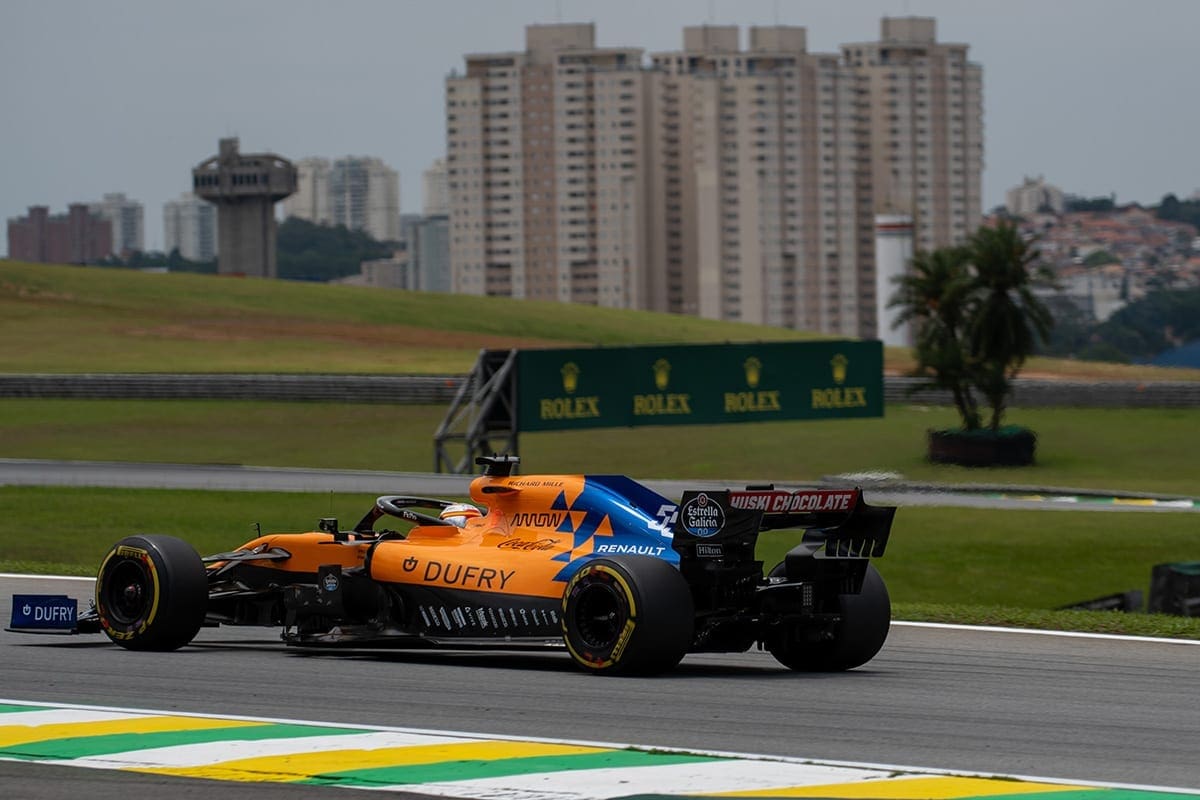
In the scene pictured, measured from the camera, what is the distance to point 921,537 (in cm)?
2817

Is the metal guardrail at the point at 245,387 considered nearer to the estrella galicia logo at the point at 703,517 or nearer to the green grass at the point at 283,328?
the green grass at the point at 283,328

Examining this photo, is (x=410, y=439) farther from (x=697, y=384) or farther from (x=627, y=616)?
(x=627, y=616)

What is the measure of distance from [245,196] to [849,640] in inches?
7197

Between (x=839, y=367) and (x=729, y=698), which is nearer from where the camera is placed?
(x=729, y=698)

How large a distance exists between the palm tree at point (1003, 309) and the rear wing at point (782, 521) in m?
36.0

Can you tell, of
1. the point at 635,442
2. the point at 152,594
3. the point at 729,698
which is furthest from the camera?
the point at 635,442

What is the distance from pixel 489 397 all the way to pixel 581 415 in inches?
108

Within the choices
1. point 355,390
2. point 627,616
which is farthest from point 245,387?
point 627,616

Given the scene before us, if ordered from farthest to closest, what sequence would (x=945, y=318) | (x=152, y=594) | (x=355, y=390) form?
(x=355, y=390) → (x=945, y=318) → (x=152, y=594)

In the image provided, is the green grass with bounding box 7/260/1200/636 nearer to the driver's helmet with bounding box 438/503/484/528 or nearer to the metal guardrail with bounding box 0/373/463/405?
the metal guardrail with bounding box 0/373/463/405

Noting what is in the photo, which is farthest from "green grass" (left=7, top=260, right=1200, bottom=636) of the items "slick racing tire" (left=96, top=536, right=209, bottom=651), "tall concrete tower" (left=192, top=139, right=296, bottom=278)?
"tall concrete tower" (left=192, top=139, right=296, bottom=278)

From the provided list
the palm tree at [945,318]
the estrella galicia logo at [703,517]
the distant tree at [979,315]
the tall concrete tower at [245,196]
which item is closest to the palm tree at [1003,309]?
the distant tree at [979,315]

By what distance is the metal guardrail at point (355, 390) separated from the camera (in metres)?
53.5

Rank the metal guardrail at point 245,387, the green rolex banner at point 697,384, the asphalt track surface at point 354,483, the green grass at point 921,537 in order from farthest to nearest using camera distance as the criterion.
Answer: the metal guardrail at point 245,387 < the green rolex banner at point 697,384 < the asphalt track surface at point 354,483 < the green grass at point 921,537
